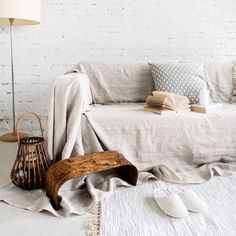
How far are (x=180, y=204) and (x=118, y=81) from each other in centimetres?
116

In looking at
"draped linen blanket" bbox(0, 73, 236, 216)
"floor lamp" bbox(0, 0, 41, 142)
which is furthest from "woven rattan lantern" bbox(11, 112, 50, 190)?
"floor lamp" bbox(0, 0, 41, 142)

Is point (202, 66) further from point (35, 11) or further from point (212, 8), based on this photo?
point (35, 11)

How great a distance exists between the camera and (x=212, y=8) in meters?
2.61

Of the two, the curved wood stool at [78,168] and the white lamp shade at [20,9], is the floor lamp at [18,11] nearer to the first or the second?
the white lamp shade at [20,9]

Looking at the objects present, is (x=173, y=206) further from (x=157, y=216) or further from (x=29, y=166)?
(x=29, y=166)

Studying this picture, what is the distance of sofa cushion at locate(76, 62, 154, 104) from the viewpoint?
2234 mm

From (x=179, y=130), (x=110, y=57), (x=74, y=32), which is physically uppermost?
(x=74, y=32)

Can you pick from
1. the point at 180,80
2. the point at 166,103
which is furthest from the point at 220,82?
the point at 166,103

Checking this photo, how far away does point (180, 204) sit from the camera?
1.34 meters

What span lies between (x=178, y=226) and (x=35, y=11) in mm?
1876

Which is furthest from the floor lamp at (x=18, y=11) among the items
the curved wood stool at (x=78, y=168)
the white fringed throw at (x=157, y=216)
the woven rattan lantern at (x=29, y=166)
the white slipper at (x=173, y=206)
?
the white slipper at (x=173, y=206)

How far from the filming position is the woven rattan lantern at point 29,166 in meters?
1.55

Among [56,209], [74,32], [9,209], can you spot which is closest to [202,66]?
[74,32]

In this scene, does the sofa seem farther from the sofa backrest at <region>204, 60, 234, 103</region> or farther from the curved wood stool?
the sofa backrest at <region>204, 60, 234, 103</region>
